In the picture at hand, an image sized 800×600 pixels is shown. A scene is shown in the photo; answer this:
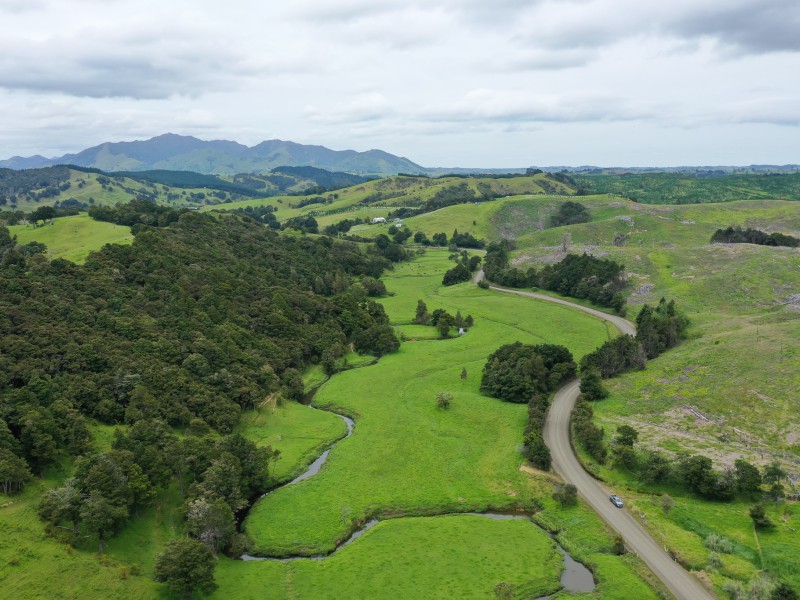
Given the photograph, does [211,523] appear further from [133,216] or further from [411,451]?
[133,216]

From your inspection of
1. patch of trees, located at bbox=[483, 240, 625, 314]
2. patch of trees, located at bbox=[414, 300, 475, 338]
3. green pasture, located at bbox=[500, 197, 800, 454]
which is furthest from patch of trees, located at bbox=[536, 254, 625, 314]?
patch of trees, located at bbox=[414, 300, 475, 338]

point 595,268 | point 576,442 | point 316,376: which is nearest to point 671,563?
point 576,442

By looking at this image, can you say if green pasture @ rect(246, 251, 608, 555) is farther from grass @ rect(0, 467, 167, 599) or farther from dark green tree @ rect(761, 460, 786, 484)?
dark green tree @ rect(761, 460, 786, 484)

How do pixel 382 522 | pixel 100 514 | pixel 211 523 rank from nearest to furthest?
pixel 100 514
pixel 211 523
pixel 382 522

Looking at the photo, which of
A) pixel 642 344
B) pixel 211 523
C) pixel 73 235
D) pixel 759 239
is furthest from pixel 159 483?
pixel 759 239

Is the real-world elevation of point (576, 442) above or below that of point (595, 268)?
below

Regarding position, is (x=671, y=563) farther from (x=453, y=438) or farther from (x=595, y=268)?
(x=595, y=268)

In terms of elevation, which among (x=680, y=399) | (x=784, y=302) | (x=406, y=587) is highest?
(x=784, y=302)

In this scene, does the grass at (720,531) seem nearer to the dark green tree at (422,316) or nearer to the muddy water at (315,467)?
the muddy water at (315,467)
